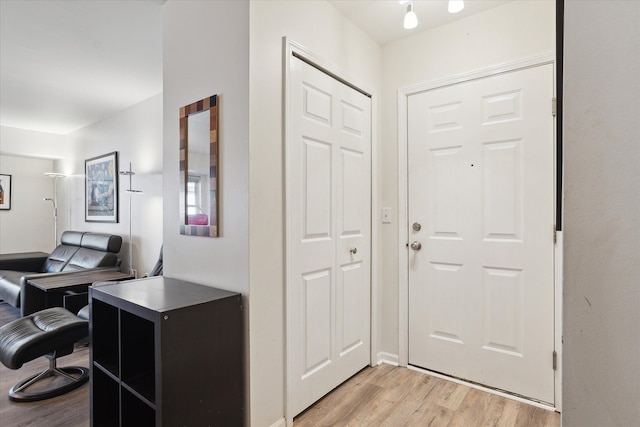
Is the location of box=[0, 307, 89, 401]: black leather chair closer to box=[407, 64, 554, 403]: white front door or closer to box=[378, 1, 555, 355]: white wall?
box=[378, 1, 555, 355]: white wall

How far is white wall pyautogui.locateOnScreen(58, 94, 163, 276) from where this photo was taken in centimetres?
383

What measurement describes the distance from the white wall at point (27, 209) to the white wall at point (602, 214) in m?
7.01

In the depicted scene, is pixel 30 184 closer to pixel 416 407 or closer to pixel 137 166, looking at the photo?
pixel 137 166

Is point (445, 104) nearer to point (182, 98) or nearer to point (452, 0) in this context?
point (452, 0)

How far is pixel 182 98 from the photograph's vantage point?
198 centimetres

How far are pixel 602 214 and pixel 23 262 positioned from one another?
6172 mm

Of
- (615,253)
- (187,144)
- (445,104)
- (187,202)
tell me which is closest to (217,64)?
(187,144)

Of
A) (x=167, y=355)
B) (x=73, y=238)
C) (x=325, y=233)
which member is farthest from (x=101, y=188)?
(x=167, y=355)

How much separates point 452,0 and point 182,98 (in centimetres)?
158

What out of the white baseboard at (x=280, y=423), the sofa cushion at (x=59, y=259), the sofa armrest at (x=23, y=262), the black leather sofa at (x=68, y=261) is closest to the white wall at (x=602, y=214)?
the white baseboard at (x=280, y=423)

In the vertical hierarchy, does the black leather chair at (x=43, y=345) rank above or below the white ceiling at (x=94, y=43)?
below

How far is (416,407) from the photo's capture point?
6.48 ft

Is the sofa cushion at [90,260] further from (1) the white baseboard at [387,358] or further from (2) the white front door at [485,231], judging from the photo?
(2) the white front door at [485,231]

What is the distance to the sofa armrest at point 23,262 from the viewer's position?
4.50 metres
